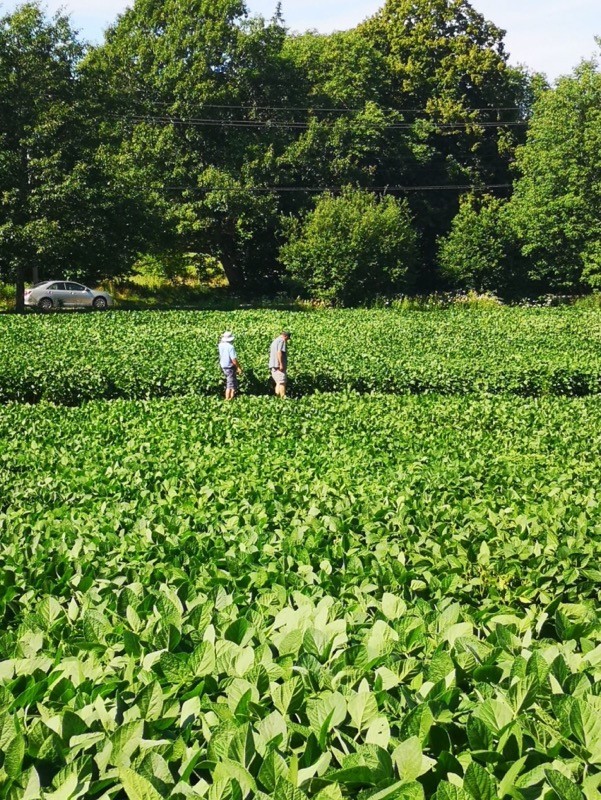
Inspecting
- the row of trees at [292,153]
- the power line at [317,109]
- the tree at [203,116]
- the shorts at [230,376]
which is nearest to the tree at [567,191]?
the row of trees at [292,153]

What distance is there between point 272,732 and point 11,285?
41.1 meters

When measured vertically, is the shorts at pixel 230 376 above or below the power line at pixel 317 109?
below

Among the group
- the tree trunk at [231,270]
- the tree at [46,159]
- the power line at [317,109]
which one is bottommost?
the tree trunk at [231,270]

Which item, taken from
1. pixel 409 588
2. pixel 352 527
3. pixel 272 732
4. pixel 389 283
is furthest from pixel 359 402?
pixel 389 283

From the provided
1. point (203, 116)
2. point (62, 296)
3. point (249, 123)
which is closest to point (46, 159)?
point (62, 296)

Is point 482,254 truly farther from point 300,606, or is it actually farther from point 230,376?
point 300,606

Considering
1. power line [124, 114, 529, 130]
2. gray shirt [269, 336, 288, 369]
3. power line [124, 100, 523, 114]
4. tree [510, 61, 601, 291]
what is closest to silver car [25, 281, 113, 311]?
power line [124, 114, 529, 130]

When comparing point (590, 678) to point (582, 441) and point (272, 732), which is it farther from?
point (582, 441)

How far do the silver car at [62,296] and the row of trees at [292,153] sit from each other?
1353mm

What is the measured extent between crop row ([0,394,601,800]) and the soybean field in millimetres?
13

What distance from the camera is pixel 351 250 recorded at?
136 feet

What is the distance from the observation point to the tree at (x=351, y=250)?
137 ft

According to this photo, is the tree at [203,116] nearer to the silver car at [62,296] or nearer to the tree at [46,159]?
the silver car at [62,296]

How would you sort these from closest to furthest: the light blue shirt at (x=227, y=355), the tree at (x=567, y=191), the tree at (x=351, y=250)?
the light blue shirt at (x=227, y=355) < the tree at (x=351, y=250) < the tree at (x=567, y=191)
